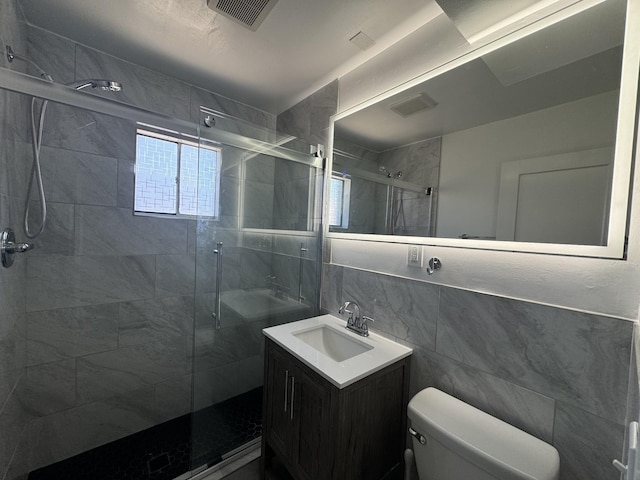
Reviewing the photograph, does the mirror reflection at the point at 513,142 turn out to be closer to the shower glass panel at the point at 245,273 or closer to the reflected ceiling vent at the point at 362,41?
the reflected ceiling vent at the point at 362,41

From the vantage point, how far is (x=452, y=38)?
A: 49.6 inches

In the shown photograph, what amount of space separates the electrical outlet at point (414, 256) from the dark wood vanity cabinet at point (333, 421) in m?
0.50

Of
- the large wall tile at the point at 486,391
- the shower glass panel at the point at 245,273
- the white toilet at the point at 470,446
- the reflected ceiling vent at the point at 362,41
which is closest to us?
the white toilet at the point at 470,446

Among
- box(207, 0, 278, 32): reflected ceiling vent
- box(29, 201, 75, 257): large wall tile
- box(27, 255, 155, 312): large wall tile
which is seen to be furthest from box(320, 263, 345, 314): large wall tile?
box(29, 201, 75, 257): large wall tile

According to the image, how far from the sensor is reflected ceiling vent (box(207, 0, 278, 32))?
1260mm

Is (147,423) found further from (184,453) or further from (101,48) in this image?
(101,48)

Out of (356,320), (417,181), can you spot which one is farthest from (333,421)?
(417,181)

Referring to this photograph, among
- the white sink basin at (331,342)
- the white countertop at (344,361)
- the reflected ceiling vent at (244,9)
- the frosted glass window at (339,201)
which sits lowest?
the white sink basin at (331,342)

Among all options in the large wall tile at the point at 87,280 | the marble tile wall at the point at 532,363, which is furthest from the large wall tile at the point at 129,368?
the marble tile wall at the point at 532,363

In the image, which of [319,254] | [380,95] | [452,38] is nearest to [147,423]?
[319,254]

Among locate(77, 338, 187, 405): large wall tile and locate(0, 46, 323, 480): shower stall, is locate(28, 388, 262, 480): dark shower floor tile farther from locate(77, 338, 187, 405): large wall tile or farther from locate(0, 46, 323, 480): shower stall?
locate(77, 338, 187, 405): large wall tile

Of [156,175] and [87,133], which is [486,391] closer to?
[156,175]

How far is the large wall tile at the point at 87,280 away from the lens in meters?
1.53

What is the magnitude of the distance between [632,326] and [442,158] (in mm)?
931
